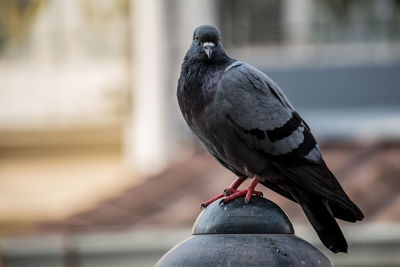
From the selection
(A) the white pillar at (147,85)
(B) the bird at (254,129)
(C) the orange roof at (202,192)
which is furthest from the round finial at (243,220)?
(A) the white pillar at (147,85)

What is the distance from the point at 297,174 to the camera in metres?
4.71

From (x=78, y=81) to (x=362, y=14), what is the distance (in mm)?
4659

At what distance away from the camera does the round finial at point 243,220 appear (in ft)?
14.3

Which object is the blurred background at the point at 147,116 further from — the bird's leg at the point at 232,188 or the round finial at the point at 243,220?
the round finial at the point at 243,220

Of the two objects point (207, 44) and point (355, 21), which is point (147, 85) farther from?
point (207, 44)

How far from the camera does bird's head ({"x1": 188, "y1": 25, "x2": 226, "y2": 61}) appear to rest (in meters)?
4.82

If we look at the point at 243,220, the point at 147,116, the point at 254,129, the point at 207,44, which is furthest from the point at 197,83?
the point at 147,116

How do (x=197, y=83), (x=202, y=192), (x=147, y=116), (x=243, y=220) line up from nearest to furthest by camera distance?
(x=243, y=220) → (x=197, y=83) → (x=202, y=192) → (x=147, y=116)

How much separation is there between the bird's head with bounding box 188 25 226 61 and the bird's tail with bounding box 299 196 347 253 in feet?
2.49

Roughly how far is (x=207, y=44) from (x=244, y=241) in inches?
39.0

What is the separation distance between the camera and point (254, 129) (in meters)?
4.77

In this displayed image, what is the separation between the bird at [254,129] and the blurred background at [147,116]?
15.8 feet

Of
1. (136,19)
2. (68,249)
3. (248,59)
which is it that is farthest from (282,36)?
(68,249)

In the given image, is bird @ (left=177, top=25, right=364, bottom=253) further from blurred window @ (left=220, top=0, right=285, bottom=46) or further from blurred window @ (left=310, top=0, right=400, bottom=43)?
blurred window @ (left=220, top=0, right=285, bottom=46)
